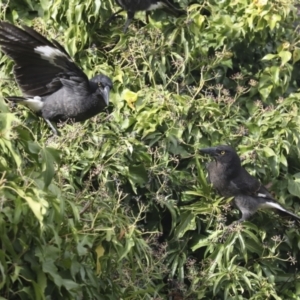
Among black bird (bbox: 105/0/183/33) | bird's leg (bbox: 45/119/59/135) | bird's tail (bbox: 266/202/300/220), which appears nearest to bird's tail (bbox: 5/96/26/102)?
bird's leg (bbox: 45/119/59/135)

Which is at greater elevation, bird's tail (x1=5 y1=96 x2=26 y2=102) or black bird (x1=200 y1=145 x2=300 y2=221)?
bird's tail (x1=5 y1=96 x2=26 y2=102)

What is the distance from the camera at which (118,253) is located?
10.6 ft

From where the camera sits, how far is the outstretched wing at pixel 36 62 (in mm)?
4496

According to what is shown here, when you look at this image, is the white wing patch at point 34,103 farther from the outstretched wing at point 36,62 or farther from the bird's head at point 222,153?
the bird's head at point 222,153

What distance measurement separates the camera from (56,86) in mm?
4992

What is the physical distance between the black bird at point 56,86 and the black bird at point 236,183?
64 centimetres

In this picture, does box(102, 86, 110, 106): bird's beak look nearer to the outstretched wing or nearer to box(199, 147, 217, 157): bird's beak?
the outstretched wing

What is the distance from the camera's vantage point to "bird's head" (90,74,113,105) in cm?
479

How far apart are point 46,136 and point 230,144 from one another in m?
1.11

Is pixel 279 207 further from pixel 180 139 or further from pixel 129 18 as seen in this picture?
pixel 129 18

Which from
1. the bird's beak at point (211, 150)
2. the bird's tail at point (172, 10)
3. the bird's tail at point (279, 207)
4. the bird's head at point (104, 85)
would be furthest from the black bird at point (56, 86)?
the bird's tail at point (279, 207)

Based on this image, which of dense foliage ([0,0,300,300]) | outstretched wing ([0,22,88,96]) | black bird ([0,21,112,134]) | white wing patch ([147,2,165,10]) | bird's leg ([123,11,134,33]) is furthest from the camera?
white wing patch ([147,2,165,10])

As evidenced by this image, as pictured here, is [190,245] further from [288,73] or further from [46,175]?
[46,175]

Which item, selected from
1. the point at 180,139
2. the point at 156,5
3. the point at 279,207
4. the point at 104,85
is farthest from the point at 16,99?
the point at 279,207
